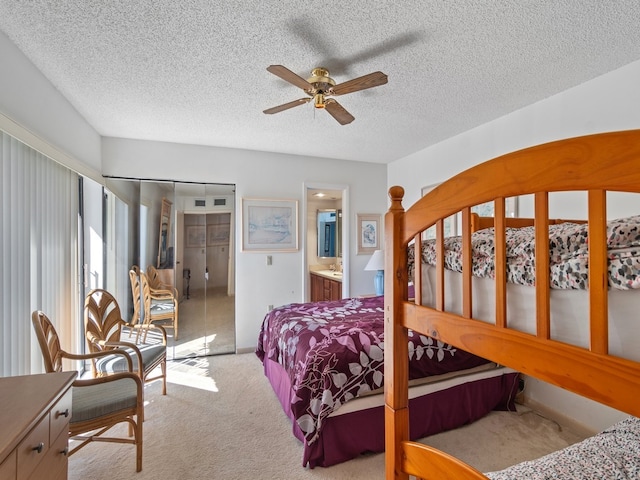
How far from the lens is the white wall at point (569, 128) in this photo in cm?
197

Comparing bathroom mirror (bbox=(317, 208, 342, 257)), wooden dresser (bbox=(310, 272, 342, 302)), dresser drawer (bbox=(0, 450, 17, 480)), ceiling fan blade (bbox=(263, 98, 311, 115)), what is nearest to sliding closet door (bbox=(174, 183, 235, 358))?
wooden dresser (bbox=(310, 272, 342, 302))

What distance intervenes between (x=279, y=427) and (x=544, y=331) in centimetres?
205

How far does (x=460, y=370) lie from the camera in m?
2.23

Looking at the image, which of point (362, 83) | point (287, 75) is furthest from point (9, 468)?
point (362, 83)

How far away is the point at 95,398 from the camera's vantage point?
174 centimetres

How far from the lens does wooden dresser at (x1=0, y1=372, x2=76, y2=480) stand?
891mm

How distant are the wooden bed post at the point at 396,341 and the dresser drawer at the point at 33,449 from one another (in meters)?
1.21

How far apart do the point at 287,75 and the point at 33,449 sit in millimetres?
1918

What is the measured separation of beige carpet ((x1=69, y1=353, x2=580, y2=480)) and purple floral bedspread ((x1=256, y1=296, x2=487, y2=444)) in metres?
0.35

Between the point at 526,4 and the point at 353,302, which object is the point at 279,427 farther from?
the point at 526,4

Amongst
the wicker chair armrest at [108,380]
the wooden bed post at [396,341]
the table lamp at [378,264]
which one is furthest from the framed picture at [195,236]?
the wooden bed post at [396,341]

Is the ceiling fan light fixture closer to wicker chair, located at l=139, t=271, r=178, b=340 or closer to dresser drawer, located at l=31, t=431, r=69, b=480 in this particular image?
dresser drawer, located at l=31, t=431, r=69, b=480

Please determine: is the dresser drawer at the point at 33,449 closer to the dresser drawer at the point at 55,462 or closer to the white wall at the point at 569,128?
the dresser drawer at the point at 55,462

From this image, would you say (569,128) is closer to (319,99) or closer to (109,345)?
(319,99)
